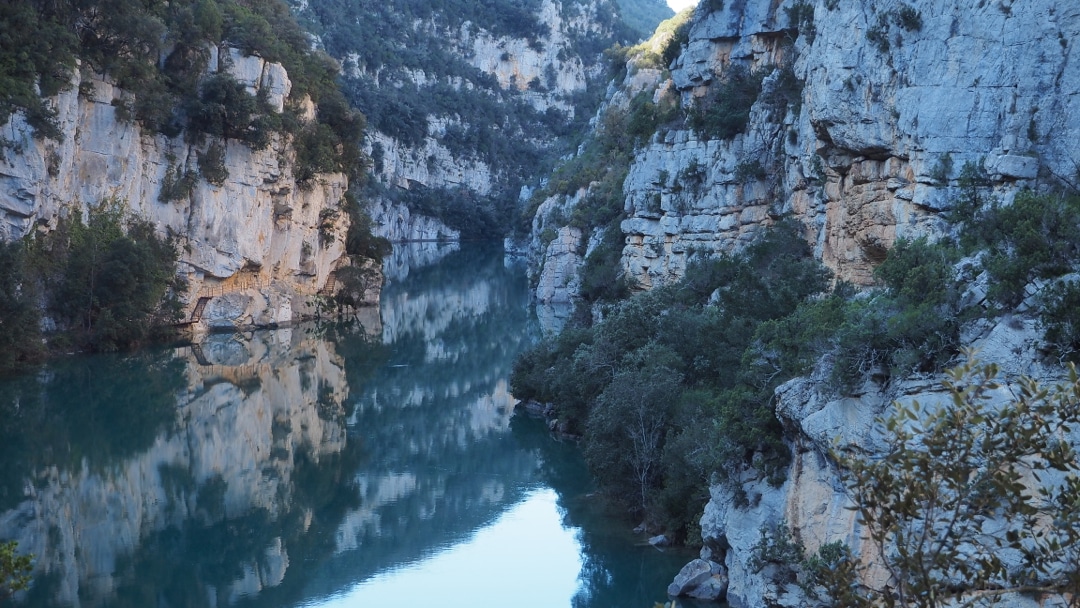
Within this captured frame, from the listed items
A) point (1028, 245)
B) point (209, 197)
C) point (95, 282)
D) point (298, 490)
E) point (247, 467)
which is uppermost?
point (209, 197)

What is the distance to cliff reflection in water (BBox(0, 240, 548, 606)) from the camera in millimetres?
18812

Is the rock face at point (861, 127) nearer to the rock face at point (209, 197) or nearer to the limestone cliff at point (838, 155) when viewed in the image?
the limestone cliff at point (838, 155)

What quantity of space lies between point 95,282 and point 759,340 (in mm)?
27536

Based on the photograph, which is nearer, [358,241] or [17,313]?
[17,313]

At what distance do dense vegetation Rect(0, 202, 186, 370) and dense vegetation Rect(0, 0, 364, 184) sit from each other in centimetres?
390

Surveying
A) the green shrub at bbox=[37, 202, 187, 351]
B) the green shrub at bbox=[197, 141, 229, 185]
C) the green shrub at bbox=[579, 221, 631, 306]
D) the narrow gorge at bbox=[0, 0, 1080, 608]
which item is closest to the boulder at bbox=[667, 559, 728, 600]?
the narrow gorge at bbox=[0, 0, 1080, 608]

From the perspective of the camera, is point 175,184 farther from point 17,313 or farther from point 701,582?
point 701,582

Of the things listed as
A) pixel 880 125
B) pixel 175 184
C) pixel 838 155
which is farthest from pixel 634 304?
pixel 175 184

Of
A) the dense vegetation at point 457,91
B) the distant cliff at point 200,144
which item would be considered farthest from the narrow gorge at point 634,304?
the dense vegetation at point 457,91

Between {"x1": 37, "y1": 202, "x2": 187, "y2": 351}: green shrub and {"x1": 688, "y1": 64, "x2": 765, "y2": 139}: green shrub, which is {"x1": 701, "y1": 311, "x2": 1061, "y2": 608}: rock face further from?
{"x1": 37, "y1": 202, "x2": 187, "y2": 351}: green shrub

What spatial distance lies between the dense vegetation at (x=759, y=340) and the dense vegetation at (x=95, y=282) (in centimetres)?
1568

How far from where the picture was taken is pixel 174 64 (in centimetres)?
4309

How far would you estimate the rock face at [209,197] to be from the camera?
3628 cm

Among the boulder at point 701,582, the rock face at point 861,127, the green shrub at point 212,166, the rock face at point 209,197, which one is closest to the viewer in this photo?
the boulder at point 701,582
